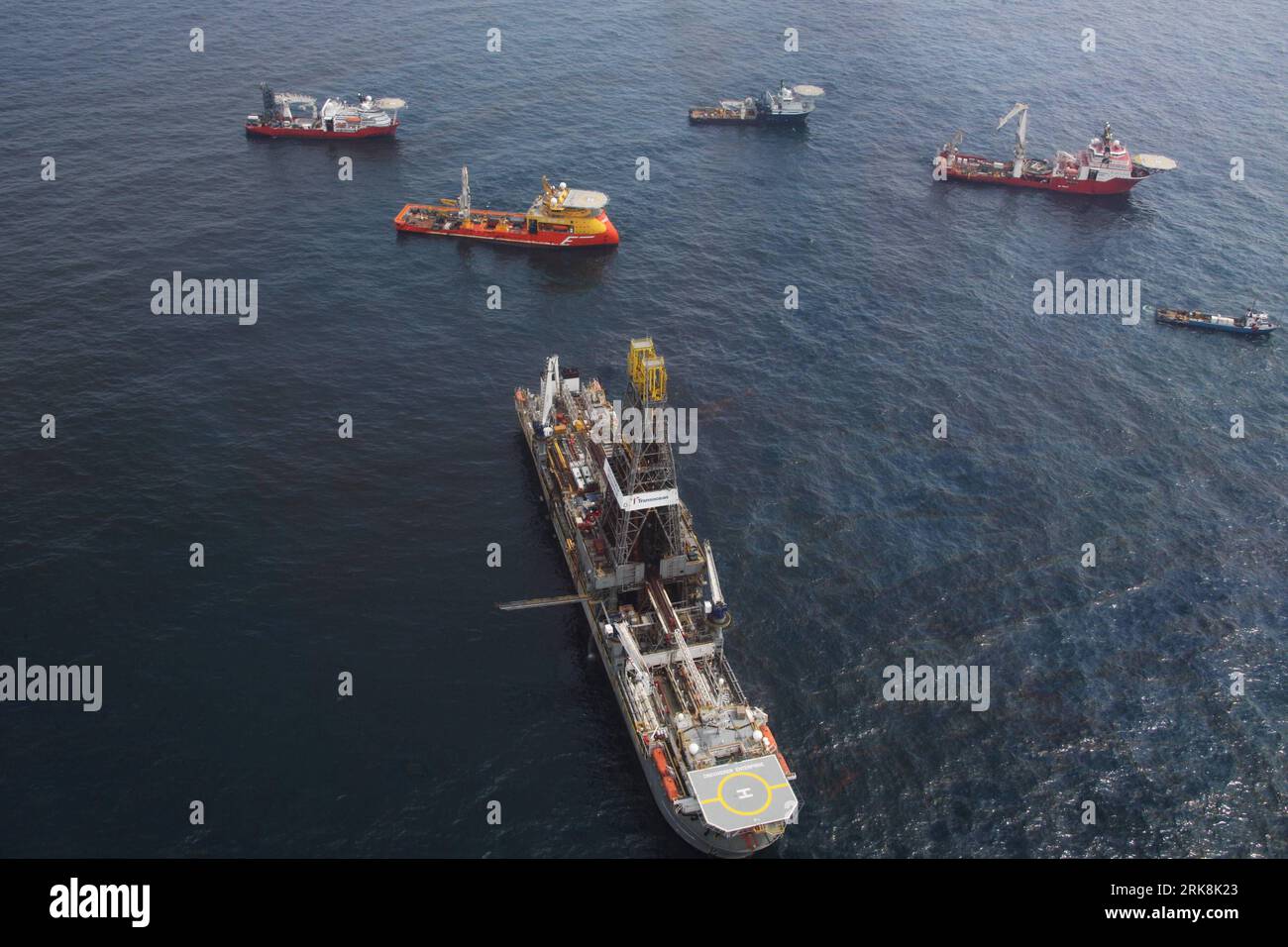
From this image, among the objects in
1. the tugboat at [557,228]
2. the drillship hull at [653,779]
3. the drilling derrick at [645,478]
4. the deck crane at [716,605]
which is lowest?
the drillship hull at [653,779]

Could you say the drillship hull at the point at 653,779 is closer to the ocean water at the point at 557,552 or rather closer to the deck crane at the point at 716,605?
the ocean water at the point at 557,552

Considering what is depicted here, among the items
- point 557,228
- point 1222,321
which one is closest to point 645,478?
point 557,228

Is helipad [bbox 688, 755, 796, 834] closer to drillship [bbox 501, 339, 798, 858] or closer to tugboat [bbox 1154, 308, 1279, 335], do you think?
drillship [bbox 501, 339, 798, 858]

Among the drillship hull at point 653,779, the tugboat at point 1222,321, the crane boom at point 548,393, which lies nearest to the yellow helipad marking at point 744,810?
the drillship hull at point 653,779

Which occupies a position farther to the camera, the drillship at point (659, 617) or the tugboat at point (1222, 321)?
the tugboat at point (1222, 321)

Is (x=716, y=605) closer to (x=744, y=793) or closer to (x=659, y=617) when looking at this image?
(x=659, y=617)
